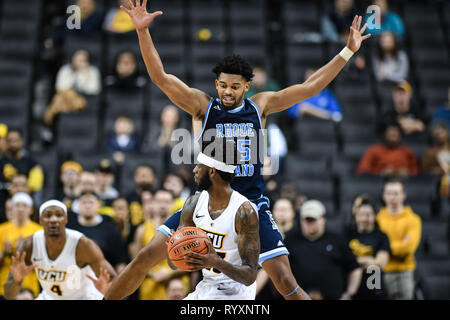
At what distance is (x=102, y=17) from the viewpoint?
37.0 feet

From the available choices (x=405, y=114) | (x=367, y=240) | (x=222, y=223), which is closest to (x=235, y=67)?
(x=222, y=223)

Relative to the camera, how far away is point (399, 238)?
26.2 ft

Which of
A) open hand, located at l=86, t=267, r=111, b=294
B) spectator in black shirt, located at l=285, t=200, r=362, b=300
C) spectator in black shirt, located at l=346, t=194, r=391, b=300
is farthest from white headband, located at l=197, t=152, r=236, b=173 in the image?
spectator in black shirt, located at l=346, t=194, r=391, b=300

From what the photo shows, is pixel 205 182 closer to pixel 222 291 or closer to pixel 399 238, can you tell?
pixel 222 291

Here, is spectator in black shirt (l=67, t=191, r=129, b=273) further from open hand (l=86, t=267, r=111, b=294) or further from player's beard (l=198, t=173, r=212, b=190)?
player's beard (l=198, t=173, r=212, b=190)

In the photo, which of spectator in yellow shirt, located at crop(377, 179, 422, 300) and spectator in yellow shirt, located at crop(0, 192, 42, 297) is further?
spectator in yellow shirt, located at crop(377, 179, 422, 300)

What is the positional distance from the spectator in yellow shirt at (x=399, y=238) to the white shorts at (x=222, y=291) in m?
3.16

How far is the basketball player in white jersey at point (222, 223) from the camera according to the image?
184 inches

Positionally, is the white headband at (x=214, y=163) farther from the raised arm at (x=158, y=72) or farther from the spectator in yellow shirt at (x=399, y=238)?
the spectator in yellow shirt at (x=399, y=238)

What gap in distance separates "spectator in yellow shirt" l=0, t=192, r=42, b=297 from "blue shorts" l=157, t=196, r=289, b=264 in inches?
105

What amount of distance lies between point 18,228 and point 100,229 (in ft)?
2.97

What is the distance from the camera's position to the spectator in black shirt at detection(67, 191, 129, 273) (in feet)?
23.7

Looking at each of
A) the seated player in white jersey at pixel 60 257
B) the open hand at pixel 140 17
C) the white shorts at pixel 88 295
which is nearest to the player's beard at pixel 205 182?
the open hand at pixel 140 17

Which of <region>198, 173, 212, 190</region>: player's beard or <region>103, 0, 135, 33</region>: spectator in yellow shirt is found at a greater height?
<region>103, 0, 135, 33</region>: spectator in yellow shirt
